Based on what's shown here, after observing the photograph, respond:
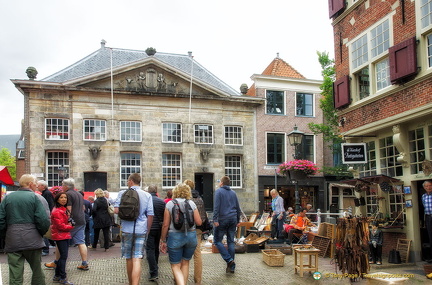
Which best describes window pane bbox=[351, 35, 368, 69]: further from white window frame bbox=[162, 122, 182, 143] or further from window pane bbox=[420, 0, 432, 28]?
white window frame bbox=[162, 122, 182, 143]

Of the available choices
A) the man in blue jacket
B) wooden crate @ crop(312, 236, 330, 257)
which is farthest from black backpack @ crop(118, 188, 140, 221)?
wooden crate @ crop(312, 236, 330, 257)

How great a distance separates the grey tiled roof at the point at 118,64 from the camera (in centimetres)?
2481

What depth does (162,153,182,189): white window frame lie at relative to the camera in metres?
25.1

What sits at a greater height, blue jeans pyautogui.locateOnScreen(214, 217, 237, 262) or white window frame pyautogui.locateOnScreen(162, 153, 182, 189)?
white window frame pyautogui.locateOnScreen(162, 153, 182, 189)

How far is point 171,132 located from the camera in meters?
25.4

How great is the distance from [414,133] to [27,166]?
1887cm

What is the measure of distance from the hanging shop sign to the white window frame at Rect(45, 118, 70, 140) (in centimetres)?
1608

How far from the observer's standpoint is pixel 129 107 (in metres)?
24.6

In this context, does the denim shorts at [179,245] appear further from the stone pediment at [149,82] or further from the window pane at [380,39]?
the stone pediment at [149,82]

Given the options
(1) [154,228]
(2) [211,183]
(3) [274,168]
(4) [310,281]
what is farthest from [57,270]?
(3) [274,168]

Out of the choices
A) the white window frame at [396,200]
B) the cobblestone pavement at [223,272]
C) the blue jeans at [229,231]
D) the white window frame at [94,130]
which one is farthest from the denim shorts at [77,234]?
the white window frame at [94,130]

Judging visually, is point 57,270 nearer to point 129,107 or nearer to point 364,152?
point 364,152

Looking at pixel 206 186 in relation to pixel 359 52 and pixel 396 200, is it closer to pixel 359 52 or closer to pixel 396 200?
pixel 359 52

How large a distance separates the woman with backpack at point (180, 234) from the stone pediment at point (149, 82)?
1828 cm
